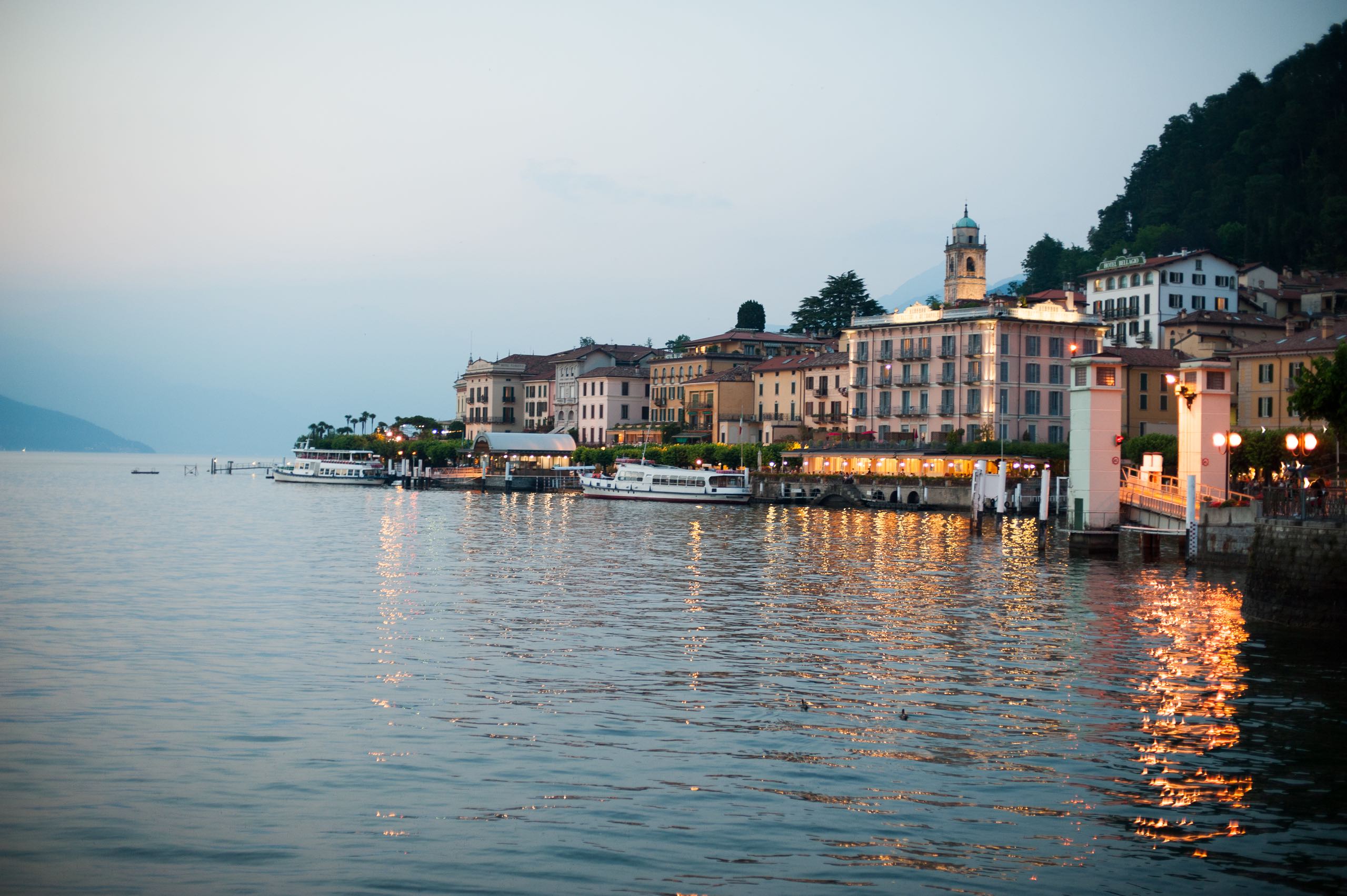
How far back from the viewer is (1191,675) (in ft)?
78.2

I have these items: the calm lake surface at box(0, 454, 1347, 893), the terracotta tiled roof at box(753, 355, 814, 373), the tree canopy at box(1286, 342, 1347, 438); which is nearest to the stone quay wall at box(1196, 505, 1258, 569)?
the tree canopy at box(1286, 342, 1347, 438)

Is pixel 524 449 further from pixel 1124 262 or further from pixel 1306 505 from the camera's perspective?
pixel 1306 505

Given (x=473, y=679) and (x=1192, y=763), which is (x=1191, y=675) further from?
(x=473, y=679)

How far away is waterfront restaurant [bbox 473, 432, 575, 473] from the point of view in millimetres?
144250

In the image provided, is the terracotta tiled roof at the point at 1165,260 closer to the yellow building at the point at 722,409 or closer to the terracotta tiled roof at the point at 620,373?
the yellow building at the point at 722,409

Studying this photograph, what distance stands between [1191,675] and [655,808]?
13287mm

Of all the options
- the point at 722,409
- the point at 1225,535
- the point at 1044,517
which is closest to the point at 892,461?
the point at 722,409

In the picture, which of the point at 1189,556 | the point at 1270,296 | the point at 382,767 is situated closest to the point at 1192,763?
the point at 382,767

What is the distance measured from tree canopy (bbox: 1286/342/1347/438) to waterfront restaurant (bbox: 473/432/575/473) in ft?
340

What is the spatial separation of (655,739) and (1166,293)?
9989 centimetres

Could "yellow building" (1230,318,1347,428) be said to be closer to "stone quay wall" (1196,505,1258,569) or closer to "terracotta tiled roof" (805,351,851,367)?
"stone quay wall" (1196,505,1258,569)

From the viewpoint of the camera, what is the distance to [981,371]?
331 feet

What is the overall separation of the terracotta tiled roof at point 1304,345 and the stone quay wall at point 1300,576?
4720 centimetres

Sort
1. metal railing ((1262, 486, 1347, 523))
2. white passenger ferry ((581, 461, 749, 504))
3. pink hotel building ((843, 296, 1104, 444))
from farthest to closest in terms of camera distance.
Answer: white passenger ferry ((581, 461, 749, 504)) < pink hotel building ((843, 296, 1104, 444)) < metal railing ((1262, 486, 1347, 523))
